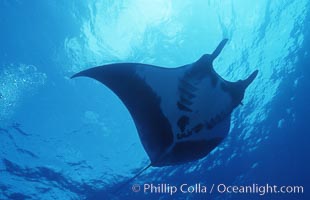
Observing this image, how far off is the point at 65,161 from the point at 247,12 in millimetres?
8308

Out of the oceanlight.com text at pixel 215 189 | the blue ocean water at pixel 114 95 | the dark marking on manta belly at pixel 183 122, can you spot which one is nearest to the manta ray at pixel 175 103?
the dark marking on manta belly at pixel 183 122

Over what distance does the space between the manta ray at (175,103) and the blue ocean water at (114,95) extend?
3.82 m

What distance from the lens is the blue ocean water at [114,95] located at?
314 inches

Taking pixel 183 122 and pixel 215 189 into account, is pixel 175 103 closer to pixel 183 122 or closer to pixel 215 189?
pixel 183 122

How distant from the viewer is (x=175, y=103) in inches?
183

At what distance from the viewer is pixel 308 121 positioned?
44.5ft

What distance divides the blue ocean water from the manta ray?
3.82m

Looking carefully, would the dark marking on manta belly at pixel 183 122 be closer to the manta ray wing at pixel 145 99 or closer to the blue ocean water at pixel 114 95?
the manta ray wing at pixel 145 99

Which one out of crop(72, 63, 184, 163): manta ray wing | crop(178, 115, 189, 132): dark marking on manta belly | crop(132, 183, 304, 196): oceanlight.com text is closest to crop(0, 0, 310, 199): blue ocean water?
crop(132, 183, 304, 196): oceanlight.com text

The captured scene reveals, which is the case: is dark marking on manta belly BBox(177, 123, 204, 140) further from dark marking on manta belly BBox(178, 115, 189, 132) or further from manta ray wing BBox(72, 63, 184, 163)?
manta ray wing BBox(72, 63, 184, 163)

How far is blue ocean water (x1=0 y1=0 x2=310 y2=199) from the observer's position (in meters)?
7.98

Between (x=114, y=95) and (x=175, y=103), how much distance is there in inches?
194

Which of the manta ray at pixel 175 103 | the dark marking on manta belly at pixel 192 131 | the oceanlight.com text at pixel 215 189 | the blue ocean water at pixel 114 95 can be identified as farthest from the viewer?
the oceanlight.com text at pixel 215 189

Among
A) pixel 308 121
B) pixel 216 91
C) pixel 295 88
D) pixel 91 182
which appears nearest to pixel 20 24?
pixel 216 91
